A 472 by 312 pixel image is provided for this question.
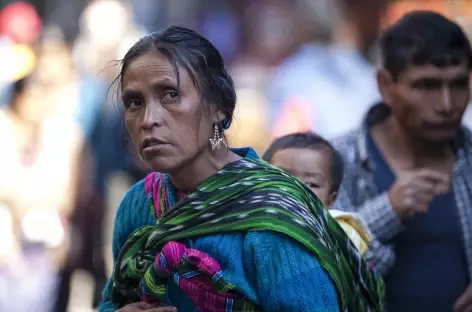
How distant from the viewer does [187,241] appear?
3.52m

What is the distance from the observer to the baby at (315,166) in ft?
14.1

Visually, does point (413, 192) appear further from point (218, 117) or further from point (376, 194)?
point (218, 117)

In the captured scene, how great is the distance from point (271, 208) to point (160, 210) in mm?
425

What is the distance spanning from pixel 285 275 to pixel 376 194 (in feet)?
5.15

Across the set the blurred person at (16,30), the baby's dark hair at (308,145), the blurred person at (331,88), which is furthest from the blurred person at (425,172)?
the blurred person at (16,30)

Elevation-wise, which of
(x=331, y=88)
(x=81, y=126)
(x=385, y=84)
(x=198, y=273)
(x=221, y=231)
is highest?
(x=81, y=126)

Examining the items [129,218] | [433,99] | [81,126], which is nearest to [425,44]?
[433,99]

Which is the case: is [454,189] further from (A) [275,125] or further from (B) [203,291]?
(A) [275,125]

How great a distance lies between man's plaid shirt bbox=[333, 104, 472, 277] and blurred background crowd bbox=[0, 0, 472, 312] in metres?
1.41

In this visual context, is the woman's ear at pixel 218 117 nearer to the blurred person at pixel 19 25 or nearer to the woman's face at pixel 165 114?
the woman's face at pixel 165 114

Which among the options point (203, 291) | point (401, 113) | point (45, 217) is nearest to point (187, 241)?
point (203, 291)

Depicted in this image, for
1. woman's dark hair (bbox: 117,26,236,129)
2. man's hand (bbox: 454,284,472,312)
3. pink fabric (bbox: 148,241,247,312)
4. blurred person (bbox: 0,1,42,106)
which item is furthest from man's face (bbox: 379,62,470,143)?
blurred person (bbox: 0,1,42,106)

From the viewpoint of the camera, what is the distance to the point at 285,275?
11.2ft

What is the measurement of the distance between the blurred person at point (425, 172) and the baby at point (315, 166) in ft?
1.21
